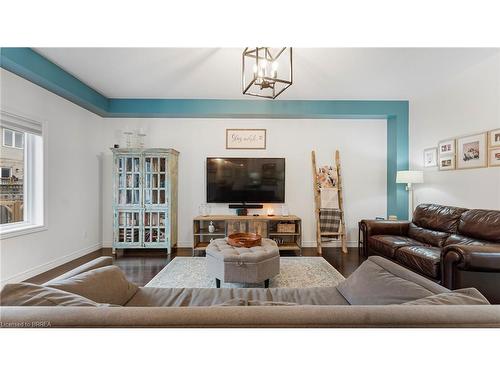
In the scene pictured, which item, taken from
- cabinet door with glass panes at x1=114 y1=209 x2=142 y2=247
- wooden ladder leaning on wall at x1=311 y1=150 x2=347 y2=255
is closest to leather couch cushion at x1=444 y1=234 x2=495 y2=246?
wooden ladder leaning on wall at x1=311 y1=150 x2=347 y2=255

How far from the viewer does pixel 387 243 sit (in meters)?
3.02

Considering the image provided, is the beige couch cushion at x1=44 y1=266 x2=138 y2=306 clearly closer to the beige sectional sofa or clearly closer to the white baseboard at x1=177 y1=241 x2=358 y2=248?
the beige sectional sofa

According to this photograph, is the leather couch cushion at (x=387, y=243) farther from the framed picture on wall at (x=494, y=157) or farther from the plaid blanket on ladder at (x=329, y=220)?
the framed picture on wall at (x=494, y=157)

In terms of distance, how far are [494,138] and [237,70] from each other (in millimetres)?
3188

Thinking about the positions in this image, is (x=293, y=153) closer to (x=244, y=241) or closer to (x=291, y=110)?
(x=291, y=110)

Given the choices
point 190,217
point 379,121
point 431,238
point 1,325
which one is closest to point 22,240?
point 190,217

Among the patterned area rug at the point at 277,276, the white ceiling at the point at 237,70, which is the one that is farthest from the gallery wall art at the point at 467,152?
the patterned area rug at the point at 277,276

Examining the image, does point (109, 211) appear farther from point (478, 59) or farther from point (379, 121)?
point (478, 59)

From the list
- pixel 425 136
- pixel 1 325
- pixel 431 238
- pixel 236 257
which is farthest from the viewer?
pixel 425 136

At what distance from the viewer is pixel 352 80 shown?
10.6ft

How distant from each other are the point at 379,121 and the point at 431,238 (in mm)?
2401

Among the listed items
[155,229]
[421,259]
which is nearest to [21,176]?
[155,229]

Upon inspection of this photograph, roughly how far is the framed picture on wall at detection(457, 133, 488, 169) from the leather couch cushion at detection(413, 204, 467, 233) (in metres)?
0.61

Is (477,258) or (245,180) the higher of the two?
(245,180)
